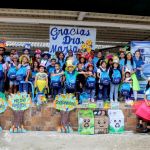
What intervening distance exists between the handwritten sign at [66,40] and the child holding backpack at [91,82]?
2.11 metres

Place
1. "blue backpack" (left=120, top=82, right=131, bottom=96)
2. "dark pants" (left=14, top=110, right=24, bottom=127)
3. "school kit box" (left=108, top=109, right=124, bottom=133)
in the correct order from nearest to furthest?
"dark pants" (left=14, top=110, right=24, bottom=127), "school kit box" (left=108, top=109, right=124, bottom=133), "blue backpack" (left=120, top=82, right=131, bottom=96)

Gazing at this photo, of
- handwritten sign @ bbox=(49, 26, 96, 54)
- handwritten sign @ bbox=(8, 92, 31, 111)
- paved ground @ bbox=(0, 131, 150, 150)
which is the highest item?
handwritten sign @ bbox=(49, 26, 96, 54)

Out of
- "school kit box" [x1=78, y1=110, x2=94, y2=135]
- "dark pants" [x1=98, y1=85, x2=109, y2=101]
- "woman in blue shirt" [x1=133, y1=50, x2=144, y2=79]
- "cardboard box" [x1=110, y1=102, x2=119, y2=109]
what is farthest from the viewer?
"woman in blue shirt" [x1=133, y1=50, x2=144, y2=79]

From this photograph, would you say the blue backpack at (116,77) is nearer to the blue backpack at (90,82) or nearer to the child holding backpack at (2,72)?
the blue backpack at (90,82)

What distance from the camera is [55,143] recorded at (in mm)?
8508

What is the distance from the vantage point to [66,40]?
500 inches

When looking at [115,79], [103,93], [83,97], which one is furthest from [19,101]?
[115,79]

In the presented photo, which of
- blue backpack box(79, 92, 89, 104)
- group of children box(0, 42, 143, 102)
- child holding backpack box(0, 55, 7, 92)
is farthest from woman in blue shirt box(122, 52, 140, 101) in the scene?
child holding backpack box(0, 55, 7, 92)

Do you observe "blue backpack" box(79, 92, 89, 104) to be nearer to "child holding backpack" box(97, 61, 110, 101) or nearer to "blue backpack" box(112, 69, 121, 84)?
"child holding backpack" box(97, 61, 110, 101)

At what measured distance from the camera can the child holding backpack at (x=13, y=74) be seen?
10445 mm

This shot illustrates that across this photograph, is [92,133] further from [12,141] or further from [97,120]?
[12,141]

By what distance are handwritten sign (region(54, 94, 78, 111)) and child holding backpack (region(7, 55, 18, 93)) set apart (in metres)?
1.45

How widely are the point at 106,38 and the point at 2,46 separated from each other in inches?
228

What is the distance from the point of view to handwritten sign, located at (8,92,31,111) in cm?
952
